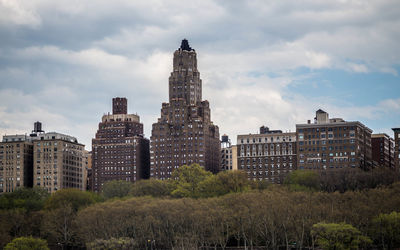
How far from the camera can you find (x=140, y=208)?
606ft

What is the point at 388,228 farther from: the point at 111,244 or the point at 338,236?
the point at 111,244

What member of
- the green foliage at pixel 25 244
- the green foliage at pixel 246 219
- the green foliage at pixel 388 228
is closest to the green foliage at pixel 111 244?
the green foliage at pixel 246 219

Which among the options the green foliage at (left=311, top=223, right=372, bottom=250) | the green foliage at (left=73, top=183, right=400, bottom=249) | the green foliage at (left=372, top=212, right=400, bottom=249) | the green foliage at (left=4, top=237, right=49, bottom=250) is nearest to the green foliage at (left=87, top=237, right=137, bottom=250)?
the green foliage at (left=73, top=183, right=400, bottom=249)

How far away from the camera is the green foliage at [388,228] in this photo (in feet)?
492

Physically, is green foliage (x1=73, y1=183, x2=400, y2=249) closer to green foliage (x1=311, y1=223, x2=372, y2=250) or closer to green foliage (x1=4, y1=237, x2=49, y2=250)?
green foliage (x1=311, y1=223, x2=372, y2=250)

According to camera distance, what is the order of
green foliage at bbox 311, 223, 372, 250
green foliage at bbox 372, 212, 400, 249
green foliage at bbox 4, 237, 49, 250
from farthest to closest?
1. green foliage at bbox 4, 237, 49, 250
2. green foliage at bbox 372, 212, 400, 249
3. green foliage at bbox 311, 223, 372, 250

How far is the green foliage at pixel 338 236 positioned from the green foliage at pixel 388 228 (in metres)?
4.25

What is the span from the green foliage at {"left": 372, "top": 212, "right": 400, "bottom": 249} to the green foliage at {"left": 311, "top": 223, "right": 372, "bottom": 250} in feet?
14.0

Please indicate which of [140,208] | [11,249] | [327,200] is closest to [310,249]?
[327,200]

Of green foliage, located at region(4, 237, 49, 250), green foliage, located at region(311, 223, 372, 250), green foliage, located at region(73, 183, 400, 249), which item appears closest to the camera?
green foliage, located at region(311, 223, 372, 250)

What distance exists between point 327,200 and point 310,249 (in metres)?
13.1

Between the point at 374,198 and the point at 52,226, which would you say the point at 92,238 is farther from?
the point at 374,198

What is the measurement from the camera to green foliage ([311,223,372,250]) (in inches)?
5876

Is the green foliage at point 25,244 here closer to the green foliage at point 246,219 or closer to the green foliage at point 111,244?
the green foliage at point 111,244
